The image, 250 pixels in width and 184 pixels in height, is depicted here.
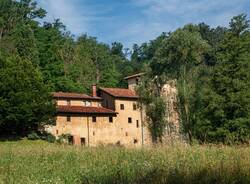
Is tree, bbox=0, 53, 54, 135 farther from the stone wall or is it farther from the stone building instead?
the stone wall

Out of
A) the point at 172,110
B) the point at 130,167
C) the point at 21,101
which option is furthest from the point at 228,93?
the point at 130,167

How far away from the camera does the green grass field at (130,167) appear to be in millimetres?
8414

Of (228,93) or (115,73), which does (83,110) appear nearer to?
(228,93)

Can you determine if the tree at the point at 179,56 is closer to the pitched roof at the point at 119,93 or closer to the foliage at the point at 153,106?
the foliage at the point at 153,106

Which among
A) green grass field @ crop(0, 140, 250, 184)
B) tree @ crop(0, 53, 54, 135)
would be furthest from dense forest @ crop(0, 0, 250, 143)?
green grass field @ crop(0, 140, 250, 184)

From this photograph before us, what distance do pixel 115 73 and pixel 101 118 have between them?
29.8m

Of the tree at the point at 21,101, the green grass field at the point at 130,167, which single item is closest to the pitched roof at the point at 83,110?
the tree at the point at 21,101

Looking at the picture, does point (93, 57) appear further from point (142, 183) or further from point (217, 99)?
point (142, 183)

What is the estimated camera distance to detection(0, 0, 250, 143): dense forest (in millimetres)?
41344

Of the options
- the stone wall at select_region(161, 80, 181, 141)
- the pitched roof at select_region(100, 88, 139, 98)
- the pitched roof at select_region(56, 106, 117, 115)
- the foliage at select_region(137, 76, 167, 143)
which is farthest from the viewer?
the pitched roof at select_region(100, 88, 139, 98)

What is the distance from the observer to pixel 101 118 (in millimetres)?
66875

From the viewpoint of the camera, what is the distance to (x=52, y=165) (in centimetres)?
1247

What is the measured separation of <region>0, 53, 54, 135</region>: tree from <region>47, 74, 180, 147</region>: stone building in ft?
19.4

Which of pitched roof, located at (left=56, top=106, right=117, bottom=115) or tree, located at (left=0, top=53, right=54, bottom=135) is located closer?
tree, located at (left=0, top=53, right=54, bottom=135)
